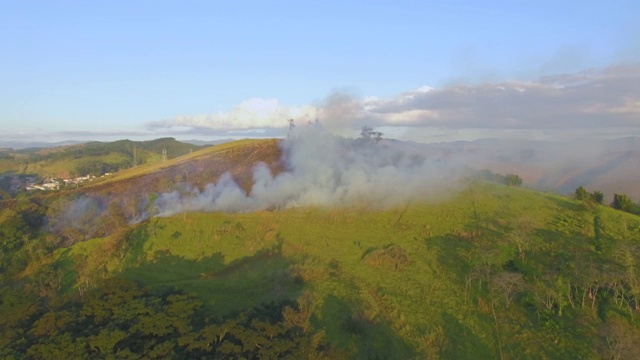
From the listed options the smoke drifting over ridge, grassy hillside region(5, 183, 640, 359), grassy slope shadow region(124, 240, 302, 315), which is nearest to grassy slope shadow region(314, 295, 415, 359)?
grassy hillside region(5, 183, 640, 359)

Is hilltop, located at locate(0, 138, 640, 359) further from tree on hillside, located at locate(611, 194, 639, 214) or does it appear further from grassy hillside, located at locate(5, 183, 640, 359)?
tree on hillside, located at locate(611, 194, 639, 214)

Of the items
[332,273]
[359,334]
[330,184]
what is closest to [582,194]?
[330,184]

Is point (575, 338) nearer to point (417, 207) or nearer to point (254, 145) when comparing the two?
point (417, 207)

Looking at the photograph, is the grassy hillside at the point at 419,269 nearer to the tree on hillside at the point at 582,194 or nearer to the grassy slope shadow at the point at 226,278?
the grassy slope shadow at the point at 226,278

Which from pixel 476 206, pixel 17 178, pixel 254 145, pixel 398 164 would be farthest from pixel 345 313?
pixel 17 178

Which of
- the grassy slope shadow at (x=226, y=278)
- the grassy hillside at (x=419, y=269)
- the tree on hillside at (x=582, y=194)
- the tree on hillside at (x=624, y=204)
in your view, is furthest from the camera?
the tree on hillside at (x=582, y=194)

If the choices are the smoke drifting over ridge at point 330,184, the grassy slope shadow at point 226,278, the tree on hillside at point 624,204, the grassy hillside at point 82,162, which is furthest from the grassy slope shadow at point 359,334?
the grassy hillside at point 82,162

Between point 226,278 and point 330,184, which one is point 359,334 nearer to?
point 226,278
